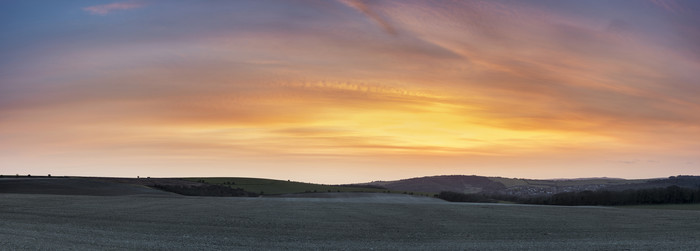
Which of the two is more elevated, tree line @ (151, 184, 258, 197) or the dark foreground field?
tree line @ (151, 184, 258, 197)

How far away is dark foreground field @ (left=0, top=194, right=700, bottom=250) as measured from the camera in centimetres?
2666

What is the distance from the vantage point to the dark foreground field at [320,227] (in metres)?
26.7

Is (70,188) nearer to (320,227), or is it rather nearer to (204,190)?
(204,190)

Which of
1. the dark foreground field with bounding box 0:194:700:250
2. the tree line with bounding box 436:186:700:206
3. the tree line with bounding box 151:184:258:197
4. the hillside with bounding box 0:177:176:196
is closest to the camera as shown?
the dark foreground field with bounding box 0:194:700:250

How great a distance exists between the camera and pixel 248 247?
26.0 m

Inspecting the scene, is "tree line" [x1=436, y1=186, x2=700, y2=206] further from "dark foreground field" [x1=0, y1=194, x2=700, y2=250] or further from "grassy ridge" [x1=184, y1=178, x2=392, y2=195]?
"grassy ridge" [x1=184, y1=178, x2=392, y2=195]

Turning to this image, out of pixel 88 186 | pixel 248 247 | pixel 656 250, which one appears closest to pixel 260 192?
pixel 88 186

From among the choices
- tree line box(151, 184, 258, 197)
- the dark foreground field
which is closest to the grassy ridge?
tree line box(151, 184, 258, 197)

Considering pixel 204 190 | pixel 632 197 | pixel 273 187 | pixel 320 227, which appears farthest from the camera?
pixel 273 187

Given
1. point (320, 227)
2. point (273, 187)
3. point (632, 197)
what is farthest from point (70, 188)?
point (632, 197)

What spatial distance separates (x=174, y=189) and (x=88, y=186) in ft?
35.6

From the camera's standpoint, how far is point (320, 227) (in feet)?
114

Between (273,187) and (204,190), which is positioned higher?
(273,187)

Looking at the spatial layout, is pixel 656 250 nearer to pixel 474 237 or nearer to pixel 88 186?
pixel 474 237
